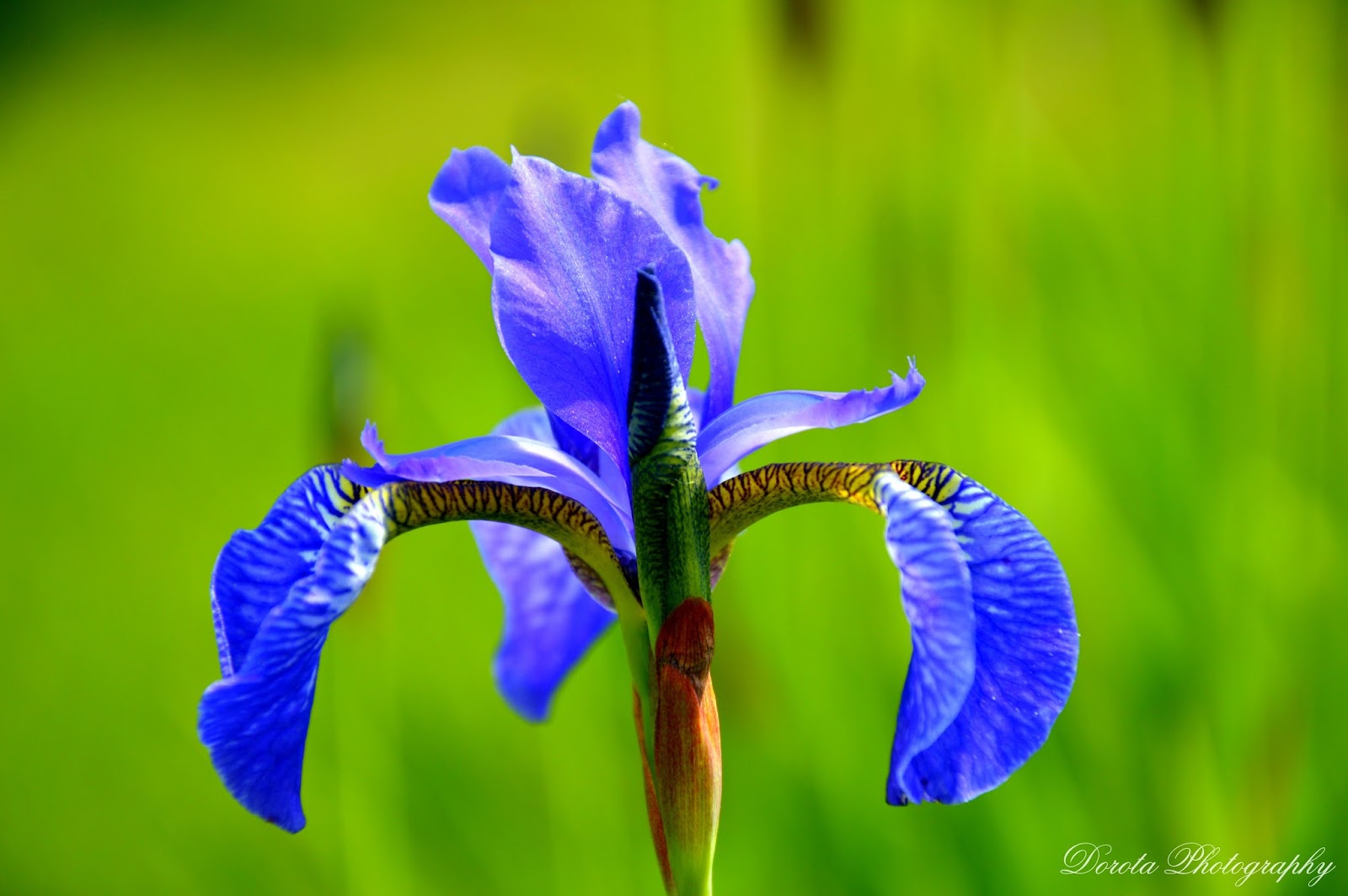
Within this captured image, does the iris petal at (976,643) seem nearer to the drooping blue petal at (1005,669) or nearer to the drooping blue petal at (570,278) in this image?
the drooping blue petal at (1005,669)

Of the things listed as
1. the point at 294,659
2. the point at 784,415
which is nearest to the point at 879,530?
the point at 784,415

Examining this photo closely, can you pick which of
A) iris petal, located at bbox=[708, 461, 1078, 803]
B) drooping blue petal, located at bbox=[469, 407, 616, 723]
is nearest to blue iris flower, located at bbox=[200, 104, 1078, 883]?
iris petal, located at bbox=[708, 461, 1078, 803]

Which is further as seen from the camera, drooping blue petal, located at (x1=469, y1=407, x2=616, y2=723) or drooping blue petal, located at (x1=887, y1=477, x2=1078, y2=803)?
drooping blue petal, located at (x1=469, y1=407, x2=616, y2=723)

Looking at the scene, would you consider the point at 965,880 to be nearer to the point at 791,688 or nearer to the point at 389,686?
the point at 791,688

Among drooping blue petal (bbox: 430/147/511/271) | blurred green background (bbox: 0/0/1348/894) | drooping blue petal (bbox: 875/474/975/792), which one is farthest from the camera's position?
blurred green background (bbox: 0/0/1348/894)

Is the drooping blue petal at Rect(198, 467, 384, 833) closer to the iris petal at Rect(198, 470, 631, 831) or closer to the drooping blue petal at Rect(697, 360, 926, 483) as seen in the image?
the iris petal at Rect(198, 470, 631, 831)

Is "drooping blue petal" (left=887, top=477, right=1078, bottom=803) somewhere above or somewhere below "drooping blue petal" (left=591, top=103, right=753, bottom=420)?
below
